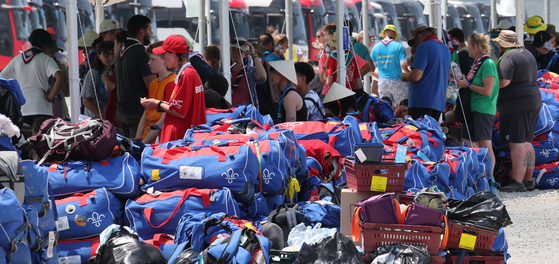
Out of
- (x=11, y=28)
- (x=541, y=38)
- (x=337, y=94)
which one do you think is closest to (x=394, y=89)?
(x=541, y=38)

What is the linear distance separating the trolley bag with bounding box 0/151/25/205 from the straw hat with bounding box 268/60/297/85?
363cm

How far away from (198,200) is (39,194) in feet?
3.22

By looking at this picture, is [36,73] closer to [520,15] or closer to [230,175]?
[230,175]


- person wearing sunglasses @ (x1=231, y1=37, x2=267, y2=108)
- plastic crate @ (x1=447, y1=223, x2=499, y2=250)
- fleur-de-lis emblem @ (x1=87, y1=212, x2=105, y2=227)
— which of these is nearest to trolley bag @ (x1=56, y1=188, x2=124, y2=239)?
fleur-de-lis emblem @ (x1=87, y1=212, x2=105, y2=227)

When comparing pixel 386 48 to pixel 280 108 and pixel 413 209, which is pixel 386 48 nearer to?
pixel 280 108

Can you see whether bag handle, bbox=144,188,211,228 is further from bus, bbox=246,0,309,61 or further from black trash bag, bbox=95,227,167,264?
bus, bbox=246,0,309,61

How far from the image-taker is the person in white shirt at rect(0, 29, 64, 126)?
7047 mm

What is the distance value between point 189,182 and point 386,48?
305 inches

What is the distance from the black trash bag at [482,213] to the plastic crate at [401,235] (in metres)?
0.28

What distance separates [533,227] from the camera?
611 centimetres

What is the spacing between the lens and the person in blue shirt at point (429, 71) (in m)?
7.36

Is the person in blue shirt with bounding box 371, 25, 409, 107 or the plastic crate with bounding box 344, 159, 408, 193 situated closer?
the plastic crate with bounding box 344, 159, 408, 193

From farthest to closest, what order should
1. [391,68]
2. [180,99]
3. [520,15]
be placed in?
[391,68], [520,15], [180,99]

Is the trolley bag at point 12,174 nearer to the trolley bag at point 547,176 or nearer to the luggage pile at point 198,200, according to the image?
the luggage pile at point 198,200
